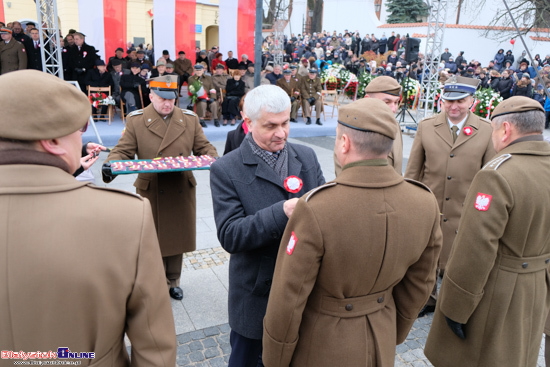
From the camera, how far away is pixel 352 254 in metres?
1.62

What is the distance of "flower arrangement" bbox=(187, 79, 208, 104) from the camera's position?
37.2 feet

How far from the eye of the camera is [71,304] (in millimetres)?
1210

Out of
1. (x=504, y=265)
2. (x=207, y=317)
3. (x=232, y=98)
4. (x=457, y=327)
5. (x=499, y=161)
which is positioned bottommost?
(x=207, y=317)

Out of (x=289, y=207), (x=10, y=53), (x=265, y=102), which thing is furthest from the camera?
(x=10, y=53)

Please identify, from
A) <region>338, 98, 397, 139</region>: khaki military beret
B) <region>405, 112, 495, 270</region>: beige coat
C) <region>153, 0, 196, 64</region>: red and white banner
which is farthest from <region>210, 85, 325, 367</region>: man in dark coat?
<region>153, 0, 196, 64</region>: red and white banner

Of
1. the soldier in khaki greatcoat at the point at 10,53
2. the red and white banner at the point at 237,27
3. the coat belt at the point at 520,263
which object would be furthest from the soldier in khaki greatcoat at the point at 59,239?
the red and white banner at the point at 237,27

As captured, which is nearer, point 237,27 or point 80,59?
point 80,59

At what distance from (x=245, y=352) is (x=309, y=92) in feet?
37.1

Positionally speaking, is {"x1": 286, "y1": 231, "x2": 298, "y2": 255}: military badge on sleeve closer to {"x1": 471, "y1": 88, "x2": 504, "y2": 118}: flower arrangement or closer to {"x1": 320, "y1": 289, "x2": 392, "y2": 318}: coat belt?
{"x1": 320, "y1": 289, "x2": 392, "y2": 318}: coat belt

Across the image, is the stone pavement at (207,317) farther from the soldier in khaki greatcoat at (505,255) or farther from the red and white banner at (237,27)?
the red and white banner at (237,27)

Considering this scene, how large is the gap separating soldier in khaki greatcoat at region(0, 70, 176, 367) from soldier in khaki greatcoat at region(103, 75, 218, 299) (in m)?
2.20

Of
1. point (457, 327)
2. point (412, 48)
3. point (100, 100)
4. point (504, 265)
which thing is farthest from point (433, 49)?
point (457, 327)

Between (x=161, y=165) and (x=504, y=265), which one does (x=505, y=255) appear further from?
(x=161, y=165)

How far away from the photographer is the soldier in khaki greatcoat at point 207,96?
11484 mm
